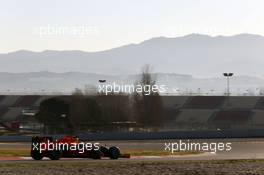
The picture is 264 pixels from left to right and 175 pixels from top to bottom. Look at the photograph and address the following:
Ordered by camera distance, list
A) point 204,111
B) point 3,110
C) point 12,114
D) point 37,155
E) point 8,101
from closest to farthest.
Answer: point 37,155 < point 204,111 < point 12,114 < point 3,110 < point 8,101

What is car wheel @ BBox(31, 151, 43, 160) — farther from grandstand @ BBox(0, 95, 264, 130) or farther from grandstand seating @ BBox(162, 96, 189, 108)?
grandstand seating @ BBox(162, 96, 189, 108)

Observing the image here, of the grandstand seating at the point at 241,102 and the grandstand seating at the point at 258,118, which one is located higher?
the grandstand seating at the point at 241,102

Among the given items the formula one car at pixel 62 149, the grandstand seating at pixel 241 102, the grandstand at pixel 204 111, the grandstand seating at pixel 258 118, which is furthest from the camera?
the grandstand seating at pixel 241 102

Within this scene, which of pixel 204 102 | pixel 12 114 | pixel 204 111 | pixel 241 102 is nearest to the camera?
pixel 241 102

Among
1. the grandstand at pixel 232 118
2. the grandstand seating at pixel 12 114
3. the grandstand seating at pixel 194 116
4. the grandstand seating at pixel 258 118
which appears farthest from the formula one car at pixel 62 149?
the grandstand seating at pixel 12 114

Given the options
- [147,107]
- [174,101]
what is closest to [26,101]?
[174,101]

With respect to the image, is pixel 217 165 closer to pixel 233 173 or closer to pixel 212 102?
pixel 233 173

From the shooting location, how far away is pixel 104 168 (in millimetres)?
21953

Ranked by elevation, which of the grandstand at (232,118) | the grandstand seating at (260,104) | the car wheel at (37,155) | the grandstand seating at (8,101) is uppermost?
the grandstand seating at (8,101)

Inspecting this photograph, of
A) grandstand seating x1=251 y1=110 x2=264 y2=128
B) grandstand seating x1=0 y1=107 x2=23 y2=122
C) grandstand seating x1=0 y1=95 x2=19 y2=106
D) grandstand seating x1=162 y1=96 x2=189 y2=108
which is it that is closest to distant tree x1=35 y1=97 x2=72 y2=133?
grandstand seating x1=0 y1=107 x2=23 y2=122

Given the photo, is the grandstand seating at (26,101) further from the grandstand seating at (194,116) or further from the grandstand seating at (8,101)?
the grandstand seating at (194,116)

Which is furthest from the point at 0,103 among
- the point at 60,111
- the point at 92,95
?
the point at 60,111

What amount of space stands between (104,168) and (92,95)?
5887 cm

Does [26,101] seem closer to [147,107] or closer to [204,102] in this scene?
[204,102]
